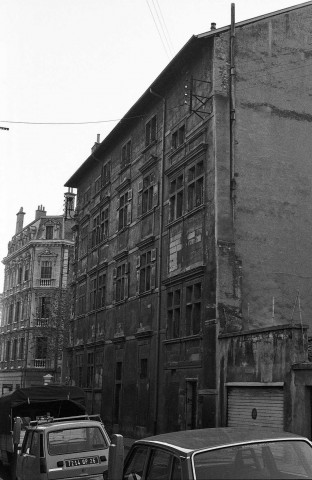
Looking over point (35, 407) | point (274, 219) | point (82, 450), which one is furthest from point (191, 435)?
point (274, 219)

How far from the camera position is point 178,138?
985 inches

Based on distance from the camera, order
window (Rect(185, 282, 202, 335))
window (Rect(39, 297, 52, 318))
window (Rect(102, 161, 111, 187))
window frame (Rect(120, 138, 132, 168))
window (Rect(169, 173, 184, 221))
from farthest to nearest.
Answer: window (Rect(39, 297, 52, 318)) → window (Rect(102, 161, 111, 187)) → window frame (Rect(120, 138, 132, 168)) → window (Rect(169, 173, 184, 221)) → window (Rect(185, 282, 202, 335))

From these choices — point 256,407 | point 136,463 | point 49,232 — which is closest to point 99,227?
point 256,407

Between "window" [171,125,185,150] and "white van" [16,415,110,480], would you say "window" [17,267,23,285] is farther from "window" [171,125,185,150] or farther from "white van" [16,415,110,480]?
"white van" [16,415,110,480]

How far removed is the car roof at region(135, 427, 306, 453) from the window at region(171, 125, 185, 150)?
19.3 m

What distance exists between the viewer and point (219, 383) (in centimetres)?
1938

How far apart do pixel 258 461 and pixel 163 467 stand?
878mm

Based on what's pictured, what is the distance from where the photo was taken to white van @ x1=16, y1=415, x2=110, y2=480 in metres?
10.8

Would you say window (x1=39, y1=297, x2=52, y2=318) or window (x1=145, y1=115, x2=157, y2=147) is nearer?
window (x1=145, y1=115, x2=157, y2=147)

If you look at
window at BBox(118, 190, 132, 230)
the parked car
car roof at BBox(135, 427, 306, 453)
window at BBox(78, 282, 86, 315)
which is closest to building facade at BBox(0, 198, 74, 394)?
window at BBox(78, 282, 86, 315)

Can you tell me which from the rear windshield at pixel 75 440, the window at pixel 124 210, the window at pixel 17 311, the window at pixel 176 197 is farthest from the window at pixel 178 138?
the window at pixel 17 311

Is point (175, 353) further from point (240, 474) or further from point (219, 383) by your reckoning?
point (240, 474)

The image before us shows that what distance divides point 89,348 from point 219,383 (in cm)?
1484

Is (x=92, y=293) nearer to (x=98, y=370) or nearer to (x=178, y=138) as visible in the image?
(x=98, y=370)
